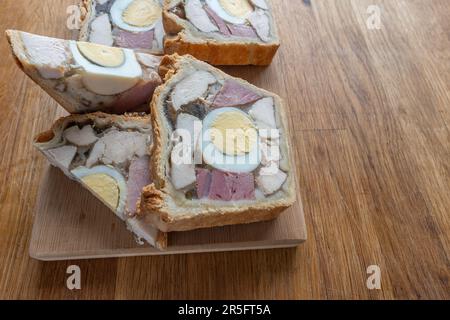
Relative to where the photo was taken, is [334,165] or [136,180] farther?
[334,165]

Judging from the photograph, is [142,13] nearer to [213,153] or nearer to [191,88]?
[191,88]

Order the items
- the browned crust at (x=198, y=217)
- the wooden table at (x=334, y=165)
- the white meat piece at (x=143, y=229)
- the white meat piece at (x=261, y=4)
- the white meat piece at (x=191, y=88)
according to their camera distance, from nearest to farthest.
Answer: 1. the browned crust at (x=198, y=217)
2. the white meat piece at (x=143, y=229)
3. the wooden table at (x=334, y=165)
4. the white meat piece at (x=191, y=88)
5. the white meat piece at (x=261, y=4)

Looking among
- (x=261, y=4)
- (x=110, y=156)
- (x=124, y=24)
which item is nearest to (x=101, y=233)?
(x=110, y=156)

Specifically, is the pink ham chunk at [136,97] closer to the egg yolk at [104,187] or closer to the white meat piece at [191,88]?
the white meat piece at [191,88]

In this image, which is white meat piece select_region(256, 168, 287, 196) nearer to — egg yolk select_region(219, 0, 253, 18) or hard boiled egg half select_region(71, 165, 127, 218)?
hard boiled egg half select_region(71, 165, 127, 218)

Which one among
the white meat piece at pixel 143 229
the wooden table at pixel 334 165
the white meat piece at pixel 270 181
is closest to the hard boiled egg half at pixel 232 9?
the wooden table at pixel 334 165
